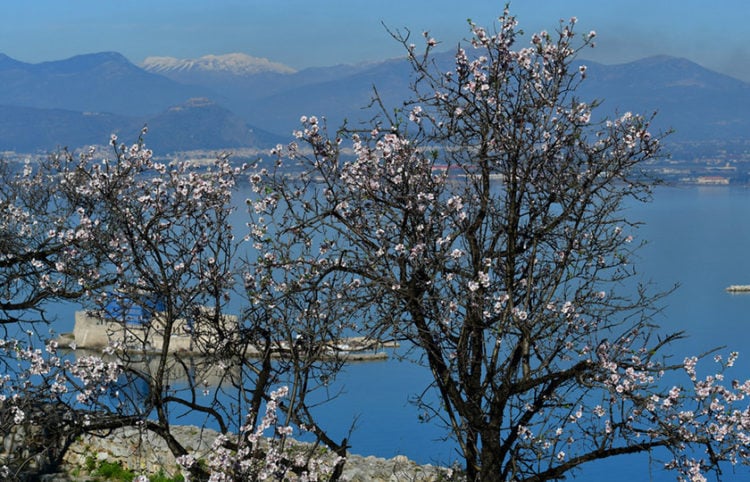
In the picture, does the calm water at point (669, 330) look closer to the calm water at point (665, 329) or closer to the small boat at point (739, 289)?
the calm water at point (665, 329)

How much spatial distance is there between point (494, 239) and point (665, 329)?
57691mm

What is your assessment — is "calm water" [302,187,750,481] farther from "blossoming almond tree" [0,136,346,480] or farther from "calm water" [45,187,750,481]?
"blossoming almond tree" [0,136,346,480]

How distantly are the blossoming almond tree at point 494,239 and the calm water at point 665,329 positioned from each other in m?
0.89

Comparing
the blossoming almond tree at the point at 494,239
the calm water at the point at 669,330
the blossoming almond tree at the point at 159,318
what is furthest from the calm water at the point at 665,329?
the blossoming almond tree at the point at 159,318

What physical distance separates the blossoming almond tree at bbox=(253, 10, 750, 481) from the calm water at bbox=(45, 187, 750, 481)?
89 centimetres

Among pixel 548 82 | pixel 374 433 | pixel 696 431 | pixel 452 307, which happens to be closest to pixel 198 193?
pixel 452 307

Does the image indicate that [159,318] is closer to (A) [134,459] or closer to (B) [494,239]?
(B) [494,239]

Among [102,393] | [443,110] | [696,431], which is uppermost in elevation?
[443,110]

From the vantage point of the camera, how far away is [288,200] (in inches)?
491

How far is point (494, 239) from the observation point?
1242 cm

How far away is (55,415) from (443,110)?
19.8 feet

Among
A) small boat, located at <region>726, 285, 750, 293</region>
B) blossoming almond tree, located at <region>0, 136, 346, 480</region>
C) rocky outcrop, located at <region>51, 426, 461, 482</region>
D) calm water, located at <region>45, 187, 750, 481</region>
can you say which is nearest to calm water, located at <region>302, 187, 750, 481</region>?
calm water, located at <region>45, 187, 750, 481</region>

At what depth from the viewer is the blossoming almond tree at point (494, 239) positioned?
37.7ft

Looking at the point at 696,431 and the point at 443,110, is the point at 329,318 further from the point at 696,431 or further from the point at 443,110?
the point at 696,431
